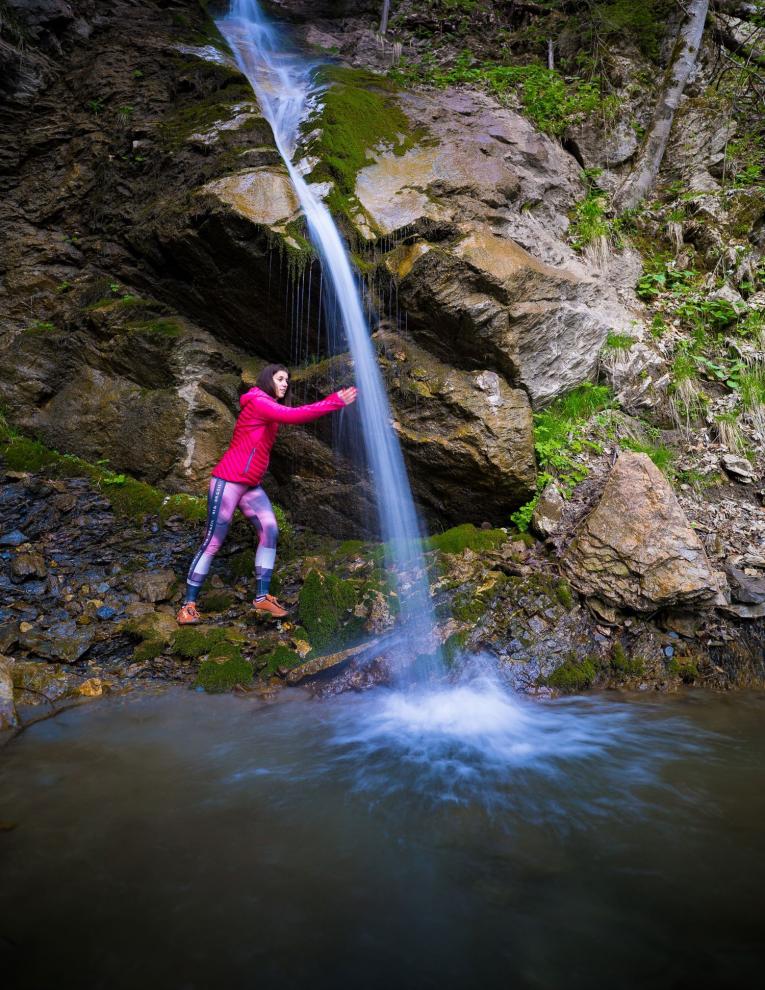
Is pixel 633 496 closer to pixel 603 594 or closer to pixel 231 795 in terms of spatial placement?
pixel 603 594

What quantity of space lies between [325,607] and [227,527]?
1.22 metres

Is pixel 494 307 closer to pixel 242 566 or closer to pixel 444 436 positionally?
pixel 444 436

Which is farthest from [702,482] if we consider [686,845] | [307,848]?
[307,848]

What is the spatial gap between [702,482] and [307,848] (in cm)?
522

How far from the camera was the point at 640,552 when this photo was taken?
4.81 m

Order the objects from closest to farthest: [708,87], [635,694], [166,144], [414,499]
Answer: [635,694] → [414,499] → [166,144] → [708,87]

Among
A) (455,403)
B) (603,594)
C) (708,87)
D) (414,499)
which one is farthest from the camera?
(708,87)

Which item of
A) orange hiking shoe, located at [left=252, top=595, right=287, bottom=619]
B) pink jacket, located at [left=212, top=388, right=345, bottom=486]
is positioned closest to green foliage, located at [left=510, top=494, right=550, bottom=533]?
pink jacket, located at [left=212, top=388, right=345, bottom=486]

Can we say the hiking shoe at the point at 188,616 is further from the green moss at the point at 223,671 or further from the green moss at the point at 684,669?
the green moss at the point at 684,669

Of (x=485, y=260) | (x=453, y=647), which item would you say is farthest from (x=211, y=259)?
(x=453, y=647)

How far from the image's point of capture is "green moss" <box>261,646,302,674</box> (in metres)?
4.70

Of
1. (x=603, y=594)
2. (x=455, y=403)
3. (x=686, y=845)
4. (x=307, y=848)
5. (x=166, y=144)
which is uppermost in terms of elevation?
(x=166, y=144)

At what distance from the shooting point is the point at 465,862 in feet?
8.24

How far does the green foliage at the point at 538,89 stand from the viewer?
27.8 feet
